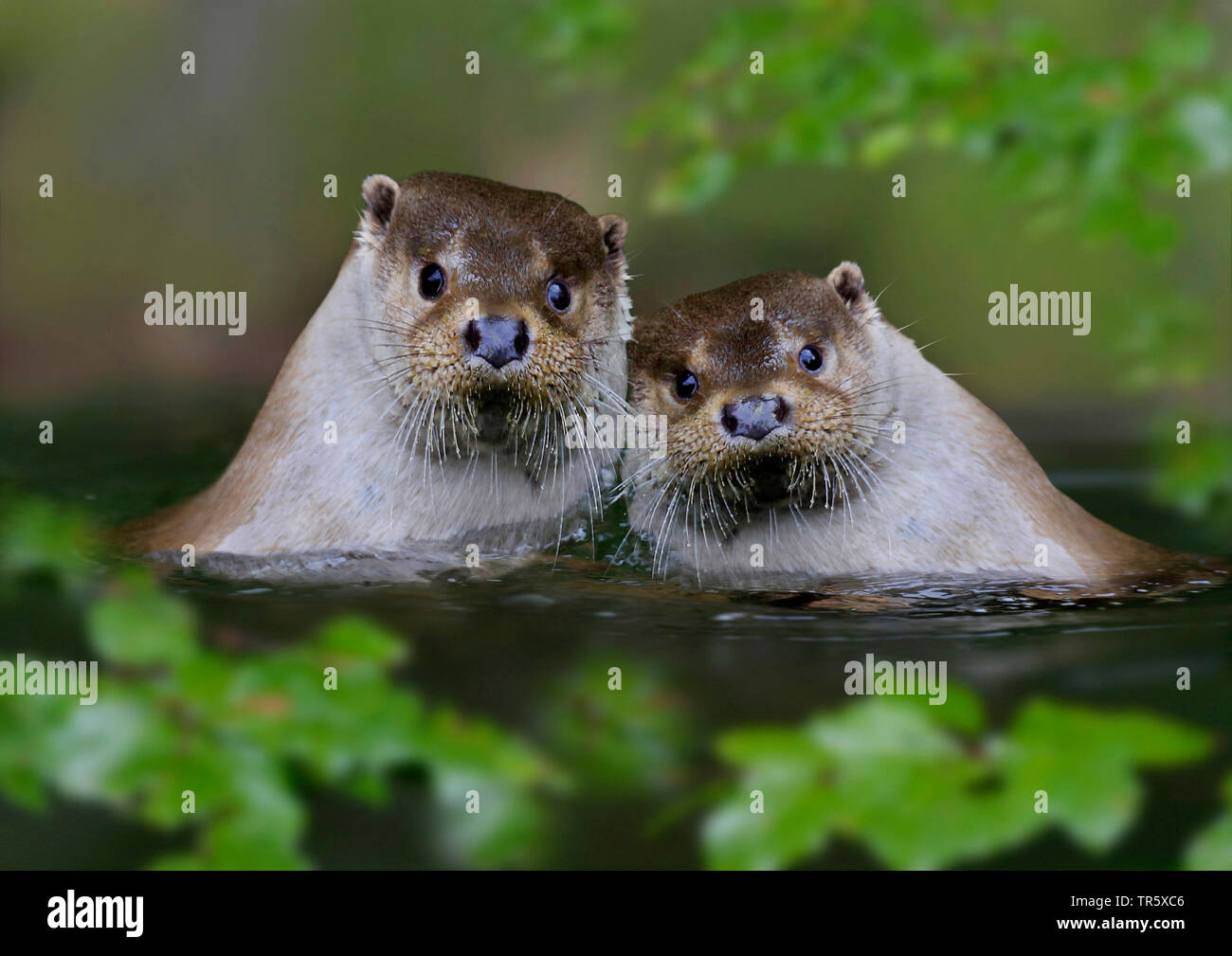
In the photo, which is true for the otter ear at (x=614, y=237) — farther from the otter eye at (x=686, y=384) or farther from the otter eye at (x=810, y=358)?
the otter eye at (x=810, y=358)

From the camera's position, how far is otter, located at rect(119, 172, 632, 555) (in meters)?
4.11

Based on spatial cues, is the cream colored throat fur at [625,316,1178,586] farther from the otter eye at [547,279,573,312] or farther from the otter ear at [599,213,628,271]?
the otter ear at [599,213,628,271]

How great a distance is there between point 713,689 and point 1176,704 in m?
1.02

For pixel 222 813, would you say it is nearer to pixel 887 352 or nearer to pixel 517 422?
pixel 517 422

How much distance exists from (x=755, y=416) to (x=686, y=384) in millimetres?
363

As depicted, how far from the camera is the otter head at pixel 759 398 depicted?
3982 mm

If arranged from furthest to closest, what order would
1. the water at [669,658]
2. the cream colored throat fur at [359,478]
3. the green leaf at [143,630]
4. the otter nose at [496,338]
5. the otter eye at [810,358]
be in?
the cream colored throat fur at [359,478], the otter eye at [810,358], the otter nose at [496,338], the water at [669,658], the green leaf at [143,630]

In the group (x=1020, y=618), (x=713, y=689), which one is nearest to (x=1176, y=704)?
(x=1020, y=618)

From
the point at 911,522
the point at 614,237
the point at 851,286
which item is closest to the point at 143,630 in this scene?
the point at 911,522

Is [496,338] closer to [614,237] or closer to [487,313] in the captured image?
[487,313]

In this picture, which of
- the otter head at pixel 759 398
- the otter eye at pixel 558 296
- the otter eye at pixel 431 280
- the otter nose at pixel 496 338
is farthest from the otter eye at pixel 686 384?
the otter eye at pixel 431 280

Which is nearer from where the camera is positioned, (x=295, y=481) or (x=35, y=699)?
(x=35, y=699)
